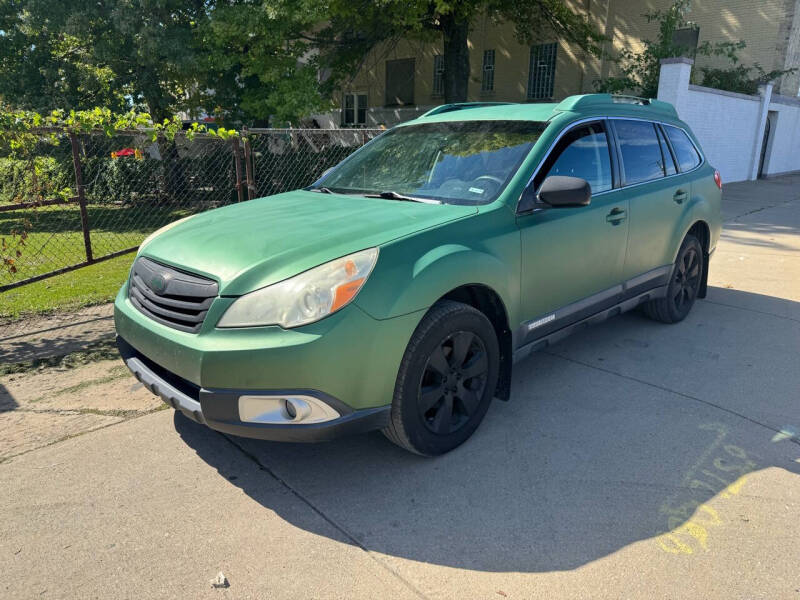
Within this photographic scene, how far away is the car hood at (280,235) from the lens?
2773mm

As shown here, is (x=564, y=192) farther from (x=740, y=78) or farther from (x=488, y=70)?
(x=488, y=70)

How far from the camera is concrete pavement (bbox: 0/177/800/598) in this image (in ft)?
7.89

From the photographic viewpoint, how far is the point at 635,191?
14.6 feet

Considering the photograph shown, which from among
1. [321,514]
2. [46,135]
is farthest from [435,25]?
[321,514]

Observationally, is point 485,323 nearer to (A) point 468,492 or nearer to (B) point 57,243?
(A) point 468,492

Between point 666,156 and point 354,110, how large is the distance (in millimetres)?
28370

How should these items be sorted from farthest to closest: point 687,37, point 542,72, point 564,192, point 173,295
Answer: point 542,72, point 687,37, point 564,192, point 173,295

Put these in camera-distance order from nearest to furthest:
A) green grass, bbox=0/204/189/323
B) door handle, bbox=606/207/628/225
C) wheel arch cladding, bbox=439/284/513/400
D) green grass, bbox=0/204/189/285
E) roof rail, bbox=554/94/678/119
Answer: wheel arch cladding, bbox=439/284/513/400, roof rail, bbox=554/94/678/119, door handle, bbox=606/207/628/225, green grass, bbox=0/204/189/323, green grass, bbox=0/204/189/285

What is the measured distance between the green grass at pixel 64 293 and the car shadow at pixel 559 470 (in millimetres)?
3158

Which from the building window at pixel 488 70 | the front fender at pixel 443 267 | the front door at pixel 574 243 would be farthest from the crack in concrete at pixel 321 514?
the building window at pixel 488 70

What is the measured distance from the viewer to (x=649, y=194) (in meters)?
4.61

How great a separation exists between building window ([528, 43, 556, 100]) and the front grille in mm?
23820

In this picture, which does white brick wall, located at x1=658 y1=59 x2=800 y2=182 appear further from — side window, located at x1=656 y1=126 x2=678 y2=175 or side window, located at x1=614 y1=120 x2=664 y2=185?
side window, located at x1=614 y1=120 x2=664 y2=185

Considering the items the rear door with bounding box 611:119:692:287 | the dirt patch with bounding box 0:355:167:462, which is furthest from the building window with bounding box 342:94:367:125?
the dirt patch with bounding box 0:355:167:462
